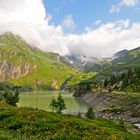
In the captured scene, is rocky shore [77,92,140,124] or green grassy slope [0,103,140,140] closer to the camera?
green grassy slope [0,103,140,140]

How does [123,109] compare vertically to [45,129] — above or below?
above

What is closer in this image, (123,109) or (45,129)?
(45,129)

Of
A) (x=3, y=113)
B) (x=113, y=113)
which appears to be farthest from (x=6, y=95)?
(x=3, y=113)

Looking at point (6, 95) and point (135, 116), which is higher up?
point (6, 95)

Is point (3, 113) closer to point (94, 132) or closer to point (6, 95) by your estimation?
point (94, 132)

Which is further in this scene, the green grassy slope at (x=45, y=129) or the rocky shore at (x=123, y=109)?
the rocky shore at (x=123, y=109)

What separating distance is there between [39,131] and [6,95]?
377ft

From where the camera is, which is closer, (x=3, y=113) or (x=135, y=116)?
(x=3, y=113)

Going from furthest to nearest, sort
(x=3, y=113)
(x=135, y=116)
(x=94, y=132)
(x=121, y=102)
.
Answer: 1. (x=121, y=102)
2. (x=135, y=116)
3. (x=3, y=113)
4. (x=94, y=132)

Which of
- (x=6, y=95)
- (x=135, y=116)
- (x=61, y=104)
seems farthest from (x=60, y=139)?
(x=6, y=95)

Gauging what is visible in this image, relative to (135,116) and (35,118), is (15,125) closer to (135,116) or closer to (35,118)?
(35,118)

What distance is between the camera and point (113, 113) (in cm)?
14612

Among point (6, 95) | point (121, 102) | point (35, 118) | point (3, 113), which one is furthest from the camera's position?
point (121, 102)

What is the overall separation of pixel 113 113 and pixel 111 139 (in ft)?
406
